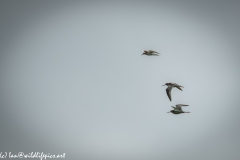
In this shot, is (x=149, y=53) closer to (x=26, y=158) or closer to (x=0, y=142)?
(x=26, y=158)

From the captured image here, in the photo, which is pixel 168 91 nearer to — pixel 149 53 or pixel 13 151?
pixel 149 53

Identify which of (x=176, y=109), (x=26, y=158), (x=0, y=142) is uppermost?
(x=0, y=142)

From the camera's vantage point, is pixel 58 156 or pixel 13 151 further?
pixel 58 156

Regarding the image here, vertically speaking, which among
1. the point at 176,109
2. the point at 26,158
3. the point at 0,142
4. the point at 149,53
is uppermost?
the point at 0,142

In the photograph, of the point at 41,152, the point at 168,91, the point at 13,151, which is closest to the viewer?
the point at 168,91

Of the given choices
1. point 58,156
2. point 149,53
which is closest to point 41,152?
point 58,156

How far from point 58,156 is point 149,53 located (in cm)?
5837

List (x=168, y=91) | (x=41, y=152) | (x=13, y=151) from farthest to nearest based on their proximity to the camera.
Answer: (x=41, y=152)
(x=13, y=151)
(x=168, y=91)

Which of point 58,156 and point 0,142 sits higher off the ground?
point 0,142

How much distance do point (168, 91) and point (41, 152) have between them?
67014 mm

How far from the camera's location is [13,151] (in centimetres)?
6412

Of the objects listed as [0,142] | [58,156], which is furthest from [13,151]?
[0,142]

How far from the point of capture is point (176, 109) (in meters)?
15.0

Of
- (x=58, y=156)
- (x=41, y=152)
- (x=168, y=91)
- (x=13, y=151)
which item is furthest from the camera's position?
(x=41, y=152)
